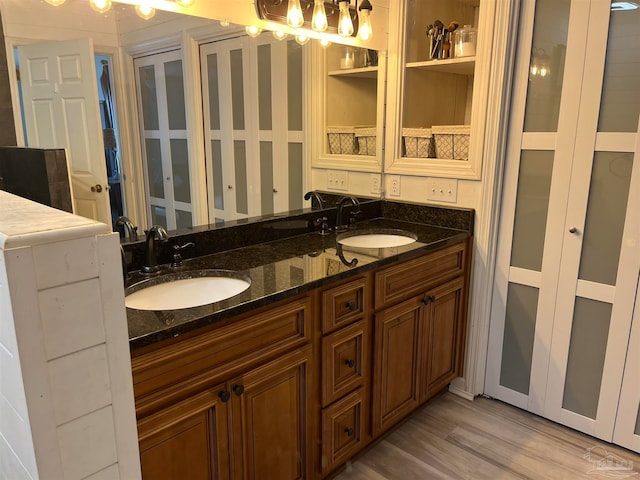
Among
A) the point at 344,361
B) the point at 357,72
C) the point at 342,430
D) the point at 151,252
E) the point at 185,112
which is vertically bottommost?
the point at 342,430

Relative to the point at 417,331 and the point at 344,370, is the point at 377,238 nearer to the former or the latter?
the point at 417,331

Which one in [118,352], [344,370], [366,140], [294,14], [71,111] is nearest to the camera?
[118,352]

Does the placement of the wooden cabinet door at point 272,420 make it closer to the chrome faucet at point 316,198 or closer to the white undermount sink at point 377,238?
the white undermount sink at point 377,238

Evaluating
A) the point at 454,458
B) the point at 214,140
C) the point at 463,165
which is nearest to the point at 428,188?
the point at 463,165

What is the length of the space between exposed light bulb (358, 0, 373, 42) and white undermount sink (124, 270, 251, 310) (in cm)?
131

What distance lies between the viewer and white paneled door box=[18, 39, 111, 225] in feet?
4.22

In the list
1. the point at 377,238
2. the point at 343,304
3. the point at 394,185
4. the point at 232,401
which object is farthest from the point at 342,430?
the point at 394,185

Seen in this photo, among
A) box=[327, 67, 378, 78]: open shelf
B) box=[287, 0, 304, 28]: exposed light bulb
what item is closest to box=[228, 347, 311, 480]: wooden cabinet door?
box=[287, 0, 304, 28]: exposed light bulb

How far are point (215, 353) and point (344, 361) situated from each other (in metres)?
0.61

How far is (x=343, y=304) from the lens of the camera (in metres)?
1.64

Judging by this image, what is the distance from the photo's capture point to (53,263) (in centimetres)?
69

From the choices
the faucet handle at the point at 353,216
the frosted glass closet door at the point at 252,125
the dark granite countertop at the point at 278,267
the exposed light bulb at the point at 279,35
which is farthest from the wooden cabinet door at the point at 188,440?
the exposed light bulb at the point at 279,35

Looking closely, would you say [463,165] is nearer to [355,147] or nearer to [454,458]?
[355,147]

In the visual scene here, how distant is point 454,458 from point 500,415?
0.43 metres
